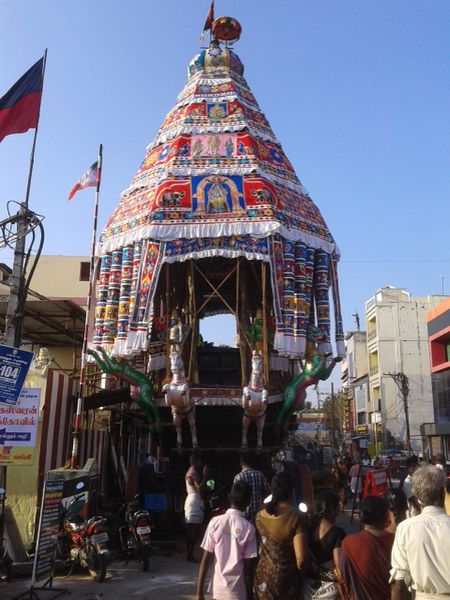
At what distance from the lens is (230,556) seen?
4.24 m

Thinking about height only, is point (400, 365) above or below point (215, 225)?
above

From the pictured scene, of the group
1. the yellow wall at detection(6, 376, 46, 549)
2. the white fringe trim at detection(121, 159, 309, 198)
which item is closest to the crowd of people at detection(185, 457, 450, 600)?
the yellow wall at detection(6, 376, 46, 549)

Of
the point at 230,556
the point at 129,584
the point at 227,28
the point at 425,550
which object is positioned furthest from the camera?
the point at 227,28

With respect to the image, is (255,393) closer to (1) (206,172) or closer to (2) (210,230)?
(2) (210,230)

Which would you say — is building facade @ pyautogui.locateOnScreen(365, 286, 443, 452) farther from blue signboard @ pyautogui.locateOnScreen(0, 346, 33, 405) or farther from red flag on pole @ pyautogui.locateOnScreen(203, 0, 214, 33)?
blue signboard @ pyautogui.locateOnScreen(0, 346, 33, 405)

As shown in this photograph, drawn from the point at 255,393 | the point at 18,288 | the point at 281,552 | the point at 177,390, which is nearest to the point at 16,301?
the point at 18,288

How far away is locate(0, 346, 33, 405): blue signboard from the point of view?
7.29 metres

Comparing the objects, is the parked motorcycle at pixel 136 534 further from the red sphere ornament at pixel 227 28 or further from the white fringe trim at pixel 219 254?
the red sphere ornament at pixel 227 28

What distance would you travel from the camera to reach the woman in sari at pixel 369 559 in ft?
11.8

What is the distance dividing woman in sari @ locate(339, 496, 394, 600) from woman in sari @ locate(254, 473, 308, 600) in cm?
41

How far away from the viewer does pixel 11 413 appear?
786 cm

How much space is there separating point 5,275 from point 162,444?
11214 mm

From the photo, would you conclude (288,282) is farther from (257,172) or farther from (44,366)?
(44,366)

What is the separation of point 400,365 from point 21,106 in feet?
142
